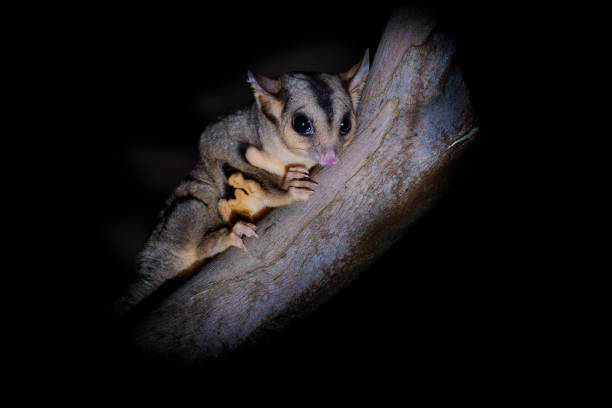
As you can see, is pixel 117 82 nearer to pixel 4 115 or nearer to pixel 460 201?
pixel 4 115

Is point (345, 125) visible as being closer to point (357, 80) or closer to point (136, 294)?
point (357, 80)

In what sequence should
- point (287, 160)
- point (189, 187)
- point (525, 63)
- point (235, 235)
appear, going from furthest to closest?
1. point (189, 187)
2. point (287, 160)
3. point (235, 235)
4. point (525, 63)

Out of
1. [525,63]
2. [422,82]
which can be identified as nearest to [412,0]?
[422,82]

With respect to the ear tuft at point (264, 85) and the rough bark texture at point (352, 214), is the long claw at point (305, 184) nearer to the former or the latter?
the rough bark texture at point (352, 214)

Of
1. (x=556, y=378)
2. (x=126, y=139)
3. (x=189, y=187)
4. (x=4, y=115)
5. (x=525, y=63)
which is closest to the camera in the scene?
(x=525, y=63)

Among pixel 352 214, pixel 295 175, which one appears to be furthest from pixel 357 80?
pixel 352 214

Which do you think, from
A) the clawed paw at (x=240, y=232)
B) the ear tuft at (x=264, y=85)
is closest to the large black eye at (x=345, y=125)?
the ear tuft at (x=264, y=85)

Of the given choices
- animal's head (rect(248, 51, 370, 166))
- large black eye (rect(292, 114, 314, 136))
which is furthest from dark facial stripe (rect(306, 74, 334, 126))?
large black eye (rect(292, 114, 314, 136))
